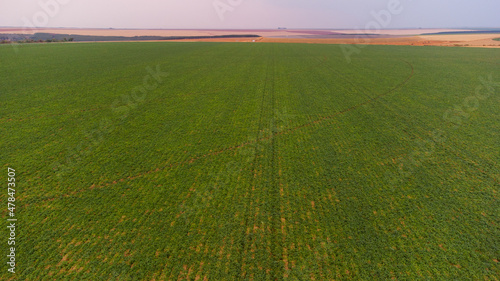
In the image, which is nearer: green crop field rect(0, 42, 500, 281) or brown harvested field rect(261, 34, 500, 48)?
green crop field rect(0, 42, 500, 281)

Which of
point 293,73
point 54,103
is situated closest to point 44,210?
point 54,103

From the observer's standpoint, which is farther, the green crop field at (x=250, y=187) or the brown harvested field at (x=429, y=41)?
the brown harvested field at (x=429, y=41)

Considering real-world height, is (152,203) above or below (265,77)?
below

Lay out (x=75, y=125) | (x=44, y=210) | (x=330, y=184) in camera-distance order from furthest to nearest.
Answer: (x=75, y=125), (x=330, y=184), (x=44, y=210)

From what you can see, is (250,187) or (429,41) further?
(429,41)

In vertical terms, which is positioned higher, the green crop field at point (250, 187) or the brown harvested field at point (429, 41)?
the brown harvested field at point (429, 41)

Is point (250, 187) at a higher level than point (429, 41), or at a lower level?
lower

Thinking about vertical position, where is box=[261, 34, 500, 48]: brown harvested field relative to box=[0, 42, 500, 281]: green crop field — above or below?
above

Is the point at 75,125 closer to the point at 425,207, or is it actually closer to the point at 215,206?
the point at 215,206
